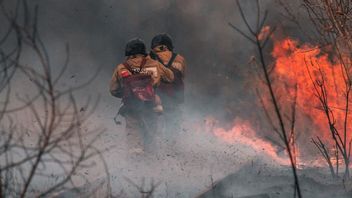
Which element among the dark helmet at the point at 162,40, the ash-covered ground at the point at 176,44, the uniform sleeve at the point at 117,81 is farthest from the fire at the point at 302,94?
the uniform sleeve at the point at 117,81

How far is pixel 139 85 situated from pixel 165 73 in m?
0.51

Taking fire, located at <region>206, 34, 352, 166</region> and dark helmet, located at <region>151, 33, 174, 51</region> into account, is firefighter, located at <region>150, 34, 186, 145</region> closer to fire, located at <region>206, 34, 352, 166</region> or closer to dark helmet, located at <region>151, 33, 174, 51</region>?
dark helmet, located at <region>151, 33, 174, 51</region>

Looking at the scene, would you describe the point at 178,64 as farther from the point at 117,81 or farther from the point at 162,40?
the point at 117,81

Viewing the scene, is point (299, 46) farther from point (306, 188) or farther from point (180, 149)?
point (306, 188)

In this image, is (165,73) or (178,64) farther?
(178,64)

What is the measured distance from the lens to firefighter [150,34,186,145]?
328 inches

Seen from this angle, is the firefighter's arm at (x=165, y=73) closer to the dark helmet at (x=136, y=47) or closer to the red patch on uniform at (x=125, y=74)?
the dark helmet at (x=136, y=47)

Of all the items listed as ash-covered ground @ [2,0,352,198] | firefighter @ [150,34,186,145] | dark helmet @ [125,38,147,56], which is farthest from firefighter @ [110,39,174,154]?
ash-covered ground @ [2,0,352,198]

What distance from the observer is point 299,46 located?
12.2 m

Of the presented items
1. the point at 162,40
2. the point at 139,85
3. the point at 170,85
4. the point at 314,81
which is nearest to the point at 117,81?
the point at 139,85

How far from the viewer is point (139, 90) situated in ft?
25.4

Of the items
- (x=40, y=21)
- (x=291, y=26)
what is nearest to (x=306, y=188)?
(x=291, y=26)

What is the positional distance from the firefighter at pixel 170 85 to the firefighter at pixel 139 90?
0.27 meters

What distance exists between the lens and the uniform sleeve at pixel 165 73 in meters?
7.96
